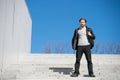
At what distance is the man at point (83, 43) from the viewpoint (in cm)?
826

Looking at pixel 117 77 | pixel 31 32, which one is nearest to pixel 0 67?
pixel 117 77

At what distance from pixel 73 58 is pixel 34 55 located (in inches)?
98.1

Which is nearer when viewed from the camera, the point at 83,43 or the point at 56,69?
the point at 83,43

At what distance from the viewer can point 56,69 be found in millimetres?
10148

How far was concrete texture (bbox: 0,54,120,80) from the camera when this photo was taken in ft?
26.5

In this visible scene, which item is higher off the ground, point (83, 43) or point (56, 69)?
point (83, 43)

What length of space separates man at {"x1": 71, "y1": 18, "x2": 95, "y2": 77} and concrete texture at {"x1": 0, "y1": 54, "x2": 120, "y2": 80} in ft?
0.99

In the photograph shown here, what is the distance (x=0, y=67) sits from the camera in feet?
28.8

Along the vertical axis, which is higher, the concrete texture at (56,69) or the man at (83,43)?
the man at (83,43)

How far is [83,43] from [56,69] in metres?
2.20

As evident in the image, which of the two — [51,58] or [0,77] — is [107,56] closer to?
[51,58]

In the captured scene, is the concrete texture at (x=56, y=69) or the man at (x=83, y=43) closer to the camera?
the concrete texture at (x=56, y=69)

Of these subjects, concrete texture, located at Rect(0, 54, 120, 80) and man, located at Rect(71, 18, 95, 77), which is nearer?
concrete texture, located at Rect(0, 54, 120, 80)

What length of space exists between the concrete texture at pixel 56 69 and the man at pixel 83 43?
30 centimetres
